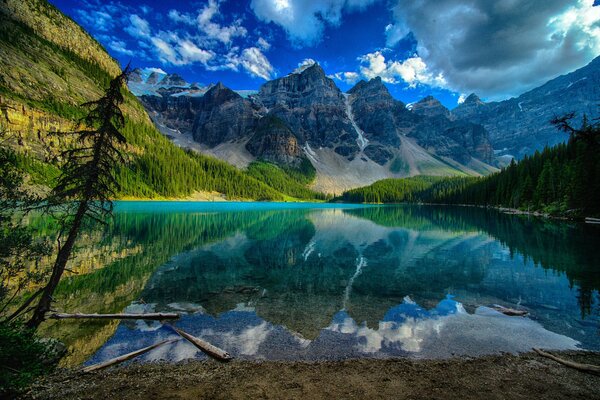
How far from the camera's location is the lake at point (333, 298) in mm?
13594

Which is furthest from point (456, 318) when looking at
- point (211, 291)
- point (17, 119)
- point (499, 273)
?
point (17, 119)

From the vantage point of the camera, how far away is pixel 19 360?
30.9ft

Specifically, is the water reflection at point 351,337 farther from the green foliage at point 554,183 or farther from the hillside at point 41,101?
the hillside at point 41,101

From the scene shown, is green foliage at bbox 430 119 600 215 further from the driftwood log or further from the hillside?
the hillside

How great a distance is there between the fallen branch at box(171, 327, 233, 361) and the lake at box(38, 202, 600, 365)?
13.0 inches

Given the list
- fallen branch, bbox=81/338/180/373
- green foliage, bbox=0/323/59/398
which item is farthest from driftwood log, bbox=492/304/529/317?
green foliage, bbox=0/323/59/398

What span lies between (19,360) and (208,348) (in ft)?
20.3

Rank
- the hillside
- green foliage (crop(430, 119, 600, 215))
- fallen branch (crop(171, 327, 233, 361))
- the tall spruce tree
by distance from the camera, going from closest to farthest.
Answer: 1. fallen branch (crop(171, 327, 233, 361))
2. the tall spruce tree
3. green foliage (crop(430, 119, 600, 215))
4. the hillside

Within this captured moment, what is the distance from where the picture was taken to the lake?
13594 mm

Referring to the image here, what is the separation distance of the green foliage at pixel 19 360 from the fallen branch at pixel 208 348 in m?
4.96

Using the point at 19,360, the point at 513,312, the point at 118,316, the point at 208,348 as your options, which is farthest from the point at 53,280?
the point at 513,312

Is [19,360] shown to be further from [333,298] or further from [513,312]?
[513,312]

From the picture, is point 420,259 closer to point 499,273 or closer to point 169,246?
point 499,273

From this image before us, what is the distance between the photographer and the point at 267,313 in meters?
17.6
